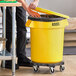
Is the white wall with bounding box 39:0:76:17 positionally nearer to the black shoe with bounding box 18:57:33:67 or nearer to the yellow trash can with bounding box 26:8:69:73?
the black shoe with bounding box 18:57:33:67

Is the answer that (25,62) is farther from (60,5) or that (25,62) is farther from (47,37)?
(60,5)

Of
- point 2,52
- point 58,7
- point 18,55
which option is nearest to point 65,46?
point 58,7

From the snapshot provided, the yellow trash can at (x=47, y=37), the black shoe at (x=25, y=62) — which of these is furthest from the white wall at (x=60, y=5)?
the yellow trash can at (x=47, y=37)

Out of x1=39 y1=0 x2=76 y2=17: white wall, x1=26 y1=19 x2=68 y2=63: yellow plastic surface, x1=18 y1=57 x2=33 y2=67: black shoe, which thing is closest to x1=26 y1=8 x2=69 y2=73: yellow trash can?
Result: x1=26 y1=19 x2=68 y2=63: yellow plastic surface

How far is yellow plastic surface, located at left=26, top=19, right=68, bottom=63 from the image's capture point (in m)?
2.82

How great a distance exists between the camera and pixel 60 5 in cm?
512

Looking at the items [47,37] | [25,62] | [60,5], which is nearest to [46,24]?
[47,37]

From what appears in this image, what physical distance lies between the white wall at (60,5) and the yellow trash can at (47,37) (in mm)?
2248

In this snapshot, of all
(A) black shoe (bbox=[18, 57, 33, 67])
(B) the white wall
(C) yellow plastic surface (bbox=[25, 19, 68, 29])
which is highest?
(B) the white wall

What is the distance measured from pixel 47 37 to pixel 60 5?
2411 mm

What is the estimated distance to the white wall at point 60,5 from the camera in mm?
5102

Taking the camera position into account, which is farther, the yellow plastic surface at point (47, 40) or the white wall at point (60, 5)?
the white wall at point (60, 5)

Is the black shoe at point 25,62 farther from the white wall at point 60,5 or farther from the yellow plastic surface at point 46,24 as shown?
the white wall at point 60,5

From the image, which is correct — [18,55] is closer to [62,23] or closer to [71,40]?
[62,23]
